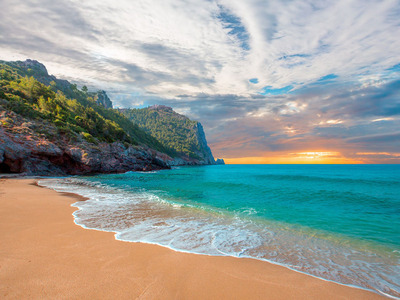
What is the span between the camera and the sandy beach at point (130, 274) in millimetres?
3852

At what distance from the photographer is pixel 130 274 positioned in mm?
4551

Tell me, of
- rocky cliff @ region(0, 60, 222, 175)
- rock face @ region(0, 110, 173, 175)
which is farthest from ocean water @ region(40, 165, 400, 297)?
rocky cliff @ region(0, 60, 222, 175)

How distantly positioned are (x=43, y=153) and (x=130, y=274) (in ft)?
129

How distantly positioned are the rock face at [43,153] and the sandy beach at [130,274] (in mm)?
32640

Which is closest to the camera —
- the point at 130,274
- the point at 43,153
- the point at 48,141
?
the point at 130,274

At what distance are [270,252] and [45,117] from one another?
50760mm

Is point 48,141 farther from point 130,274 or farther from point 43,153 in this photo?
point 130,274

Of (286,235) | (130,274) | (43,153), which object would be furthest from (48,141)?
(286,235)

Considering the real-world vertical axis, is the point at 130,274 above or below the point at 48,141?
below

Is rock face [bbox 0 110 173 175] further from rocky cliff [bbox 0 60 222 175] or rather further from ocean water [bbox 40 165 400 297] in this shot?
ocean water [bbox 40 165 400 297]

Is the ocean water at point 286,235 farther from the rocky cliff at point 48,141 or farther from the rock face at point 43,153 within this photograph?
the rocky cliff at point 48,141

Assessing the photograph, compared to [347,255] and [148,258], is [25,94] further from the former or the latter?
[347,255]

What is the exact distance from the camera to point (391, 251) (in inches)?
294

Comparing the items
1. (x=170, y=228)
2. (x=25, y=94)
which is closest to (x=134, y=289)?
(x=170, y=228)
